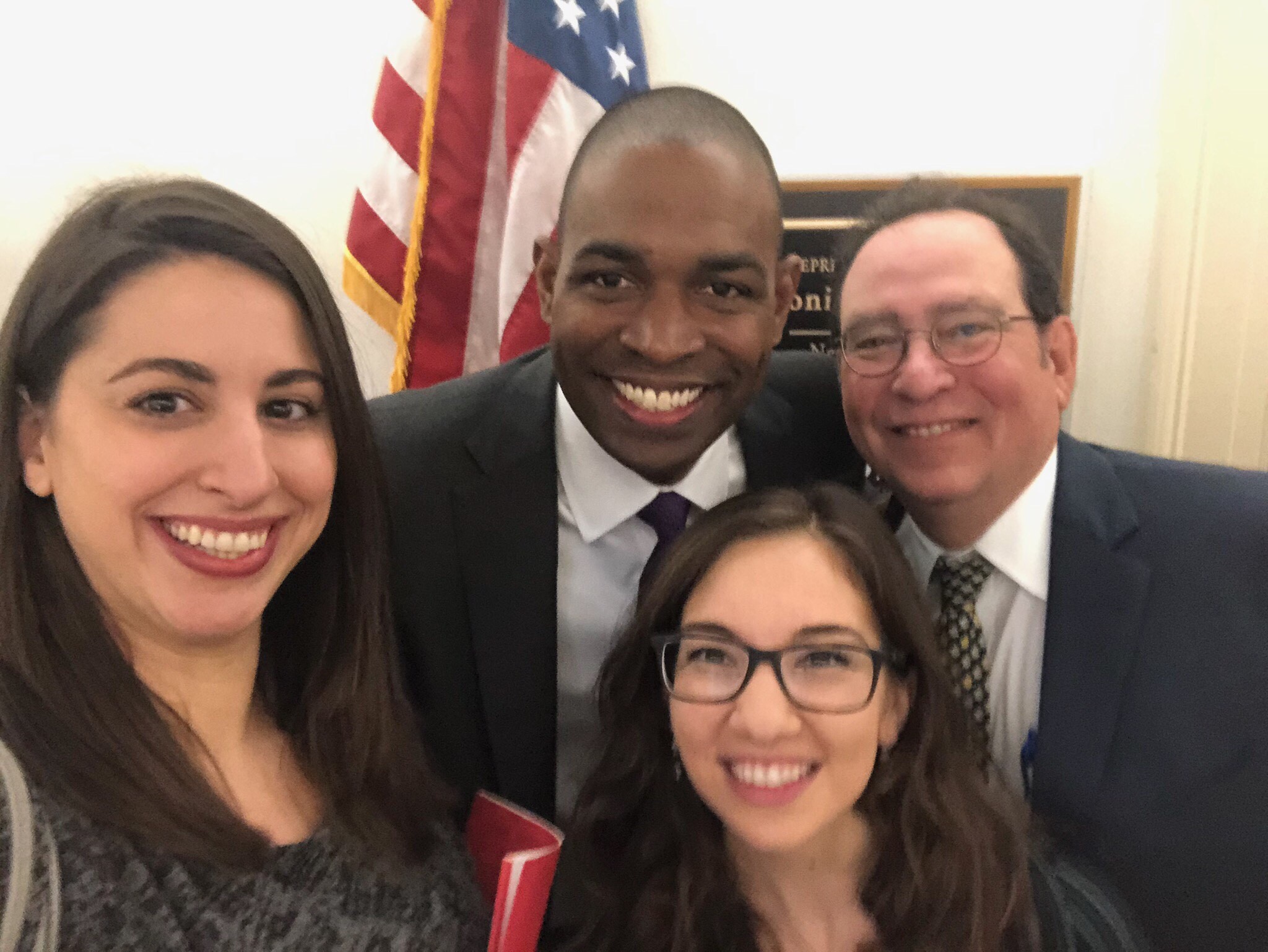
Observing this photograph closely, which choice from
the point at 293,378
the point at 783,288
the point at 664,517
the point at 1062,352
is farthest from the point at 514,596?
the point at 1062,352

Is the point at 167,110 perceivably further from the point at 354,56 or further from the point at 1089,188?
the point at 1089,188

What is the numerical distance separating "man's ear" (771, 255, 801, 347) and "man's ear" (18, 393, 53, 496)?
1142mm

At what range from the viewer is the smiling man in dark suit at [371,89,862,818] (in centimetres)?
150

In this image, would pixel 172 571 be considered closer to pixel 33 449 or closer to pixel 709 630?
pixel 33 449

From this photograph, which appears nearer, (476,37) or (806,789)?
(806,789)

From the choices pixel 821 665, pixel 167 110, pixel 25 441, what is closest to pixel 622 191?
pixel 821 665

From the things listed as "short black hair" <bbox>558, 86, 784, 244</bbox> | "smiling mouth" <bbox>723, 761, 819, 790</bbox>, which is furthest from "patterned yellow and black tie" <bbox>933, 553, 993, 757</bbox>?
"short black hair" <bbox>558, 86, 784, 244</bbox>

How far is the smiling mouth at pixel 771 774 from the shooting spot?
1.22 meters

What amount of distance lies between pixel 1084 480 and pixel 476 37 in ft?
6.19

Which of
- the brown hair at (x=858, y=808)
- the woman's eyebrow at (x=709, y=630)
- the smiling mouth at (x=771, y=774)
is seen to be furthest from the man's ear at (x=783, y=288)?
the smiling mouth at (x=771, y=774)

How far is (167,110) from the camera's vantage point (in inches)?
103

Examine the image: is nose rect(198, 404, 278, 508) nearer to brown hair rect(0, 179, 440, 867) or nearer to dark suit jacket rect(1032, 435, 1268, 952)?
brown hair rect(0, 179, 440, 867)

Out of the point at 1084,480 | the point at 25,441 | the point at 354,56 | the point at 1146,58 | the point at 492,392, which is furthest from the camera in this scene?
the point at 354,56

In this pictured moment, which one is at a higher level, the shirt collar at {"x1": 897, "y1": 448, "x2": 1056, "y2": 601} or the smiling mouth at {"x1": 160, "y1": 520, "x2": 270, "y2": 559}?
the smiling mouth at {"x1": 160, "y1": 520, "x2": 270, "y2": 559}
